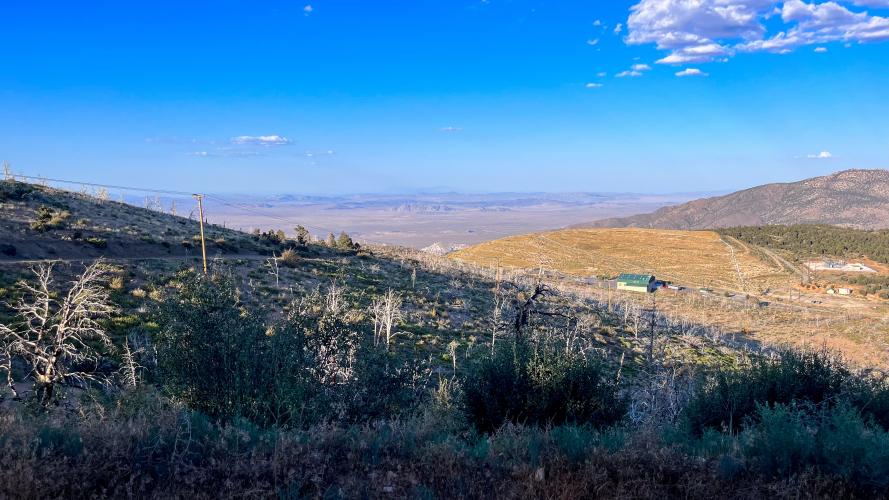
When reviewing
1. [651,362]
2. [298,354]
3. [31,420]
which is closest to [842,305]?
[651,362]

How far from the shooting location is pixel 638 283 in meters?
67.6

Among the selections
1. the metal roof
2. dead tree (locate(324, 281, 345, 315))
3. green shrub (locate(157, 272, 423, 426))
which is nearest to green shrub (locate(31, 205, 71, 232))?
dead tree (locate(324, 281, 345, 315))

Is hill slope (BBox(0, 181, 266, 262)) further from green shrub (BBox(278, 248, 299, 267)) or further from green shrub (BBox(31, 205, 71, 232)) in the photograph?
green shrub (BBox(278, 248, 299, 267))

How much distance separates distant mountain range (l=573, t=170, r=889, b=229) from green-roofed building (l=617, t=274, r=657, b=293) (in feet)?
362

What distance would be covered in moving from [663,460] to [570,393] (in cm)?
391

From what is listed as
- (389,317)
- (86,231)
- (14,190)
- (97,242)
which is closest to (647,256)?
(389,317)

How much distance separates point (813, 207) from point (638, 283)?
138169 millimetres

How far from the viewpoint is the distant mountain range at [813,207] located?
502 ft

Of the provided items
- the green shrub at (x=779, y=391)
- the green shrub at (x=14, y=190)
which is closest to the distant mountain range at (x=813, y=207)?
the green shrub at (x=779, y=391)

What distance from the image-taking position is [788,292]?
213ft

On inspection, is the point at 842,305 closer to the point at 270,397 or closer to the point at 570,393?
the point at 570,393

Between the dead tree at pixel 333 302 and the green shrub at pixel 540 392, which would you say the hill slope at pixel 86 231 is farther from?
the green shrub at pixel 540 392

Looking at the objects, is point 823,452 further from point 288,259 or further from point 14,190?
point 14,190

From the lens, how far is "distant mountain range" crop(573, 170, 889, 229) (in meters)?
153
